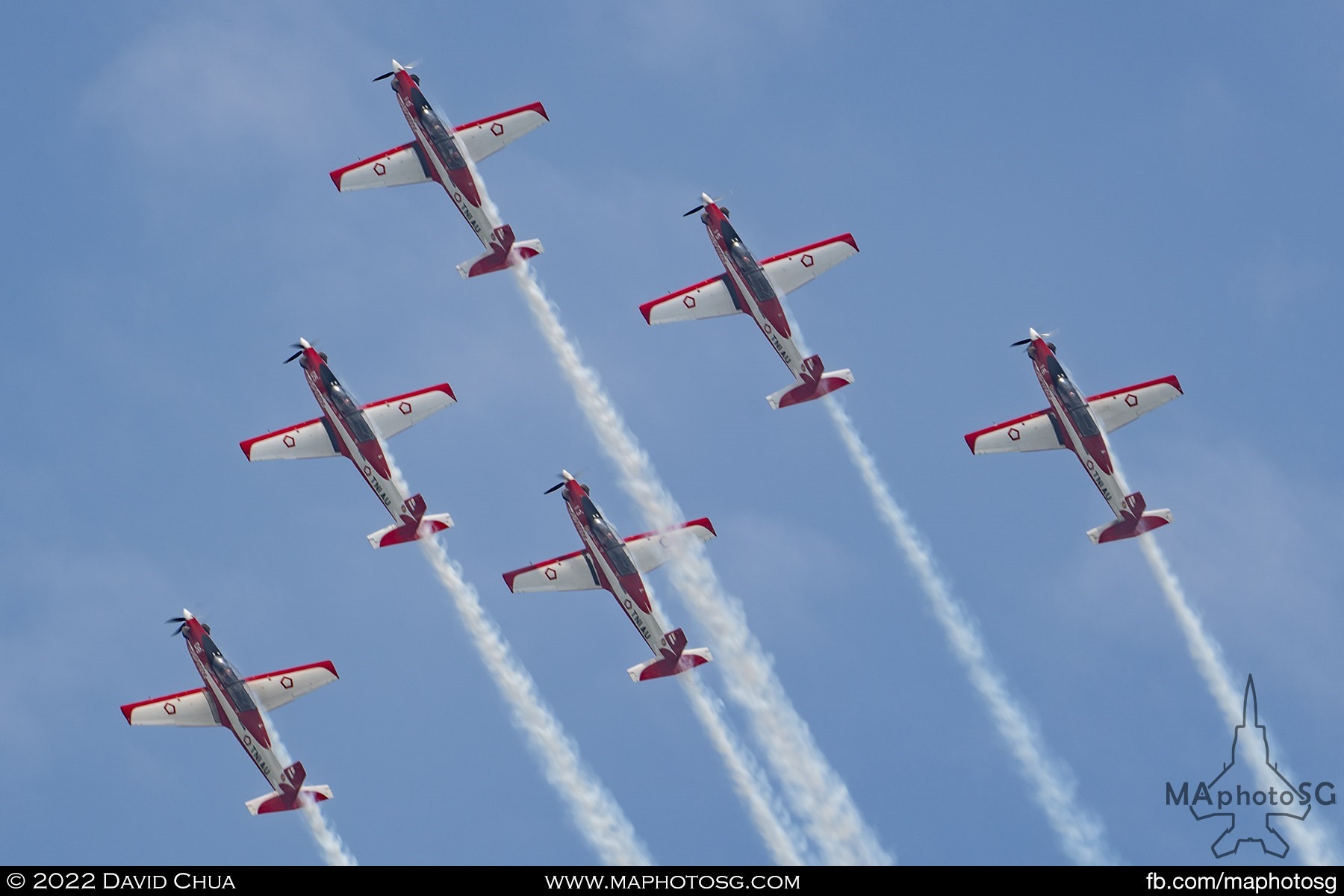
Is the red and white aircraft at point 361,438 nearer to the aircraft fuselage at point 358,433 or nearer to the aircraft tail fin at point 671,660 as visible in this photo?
the aircraft fuselage at point 358,433

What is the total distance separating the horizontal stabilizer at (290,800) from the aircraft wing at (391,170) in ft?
105

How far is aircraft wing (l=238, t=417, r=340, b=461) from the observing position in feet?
337

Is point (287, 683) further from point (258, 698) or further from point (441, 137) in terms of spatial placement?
point (441, 137)

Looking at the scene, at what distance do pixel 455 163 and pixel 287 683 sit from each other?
28187 millimetres

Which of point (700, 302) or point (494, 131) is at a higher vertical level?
point (494, 131)

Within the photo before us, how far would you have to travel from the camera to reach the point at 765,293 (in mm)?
104062

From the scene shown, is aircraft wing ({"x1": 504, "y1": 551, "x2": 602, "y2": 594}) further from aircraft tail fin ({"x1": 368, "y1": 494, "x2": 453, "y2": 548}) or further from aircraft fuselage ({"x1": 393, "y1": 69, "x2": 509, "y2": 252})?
aircraft fuselage ({"x1": 393, "y1": 69, "x2": 509, "y2": 252})

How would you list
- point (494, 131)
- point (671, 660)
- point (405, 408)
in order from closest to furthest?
point (671, 660) → point (405, 408) → point (494, 131)

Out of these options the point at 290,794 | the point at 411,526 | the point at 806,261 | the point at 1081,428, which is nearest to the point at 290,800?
the point at 290,794

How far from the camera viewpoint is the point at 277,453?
103188 millimetres

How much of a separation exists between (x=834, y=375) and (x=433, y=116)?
80.5ft

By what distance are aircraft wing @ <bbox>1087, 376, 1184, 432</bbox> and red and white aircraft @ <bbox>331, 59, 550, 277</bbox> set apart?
29.5 metres
